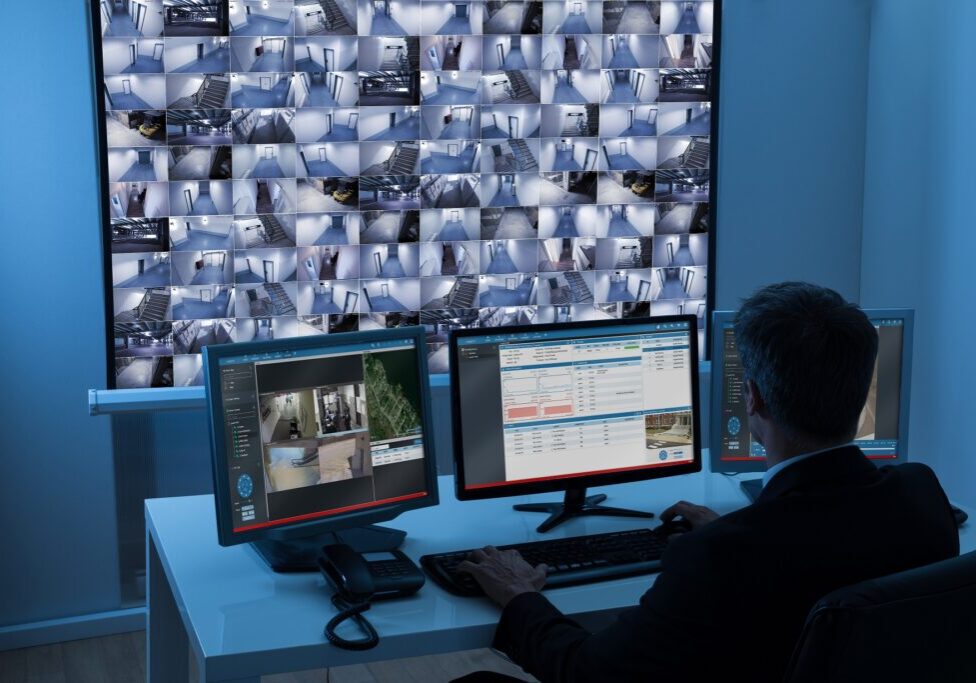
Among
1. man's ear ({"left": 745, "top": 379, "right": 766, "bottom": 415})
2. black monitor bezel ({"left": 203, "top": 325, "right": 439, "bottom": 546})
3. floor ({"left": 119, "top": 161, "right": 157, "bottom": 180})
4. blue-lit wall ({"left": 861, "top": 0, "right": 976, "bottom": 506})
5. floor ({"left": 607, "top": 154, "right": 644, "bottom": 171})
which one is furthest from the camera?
floor ({"left": 607, "top": 154, "right": 644, "bottom": 171})

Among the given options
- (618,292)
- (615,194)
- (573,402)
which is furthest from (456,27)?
(573,402)

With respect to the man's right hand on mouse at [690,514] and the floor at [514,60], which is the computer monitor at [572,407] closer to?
the man's right hand on mouse at [690,514]

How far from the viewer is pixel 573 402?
2322 mm

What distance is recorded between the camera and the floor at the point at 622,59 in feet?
12.1

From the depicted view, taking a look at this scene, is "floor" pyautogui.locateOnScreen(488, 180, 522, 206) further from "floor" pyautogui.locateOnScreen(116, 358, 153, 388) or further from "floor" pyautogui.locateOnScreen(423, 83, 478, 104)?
"floor" pyautogui.locateOnScreen(116, 358, 153, 388)

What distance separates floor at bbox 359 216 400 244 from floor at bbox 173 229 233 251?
0.42 meters

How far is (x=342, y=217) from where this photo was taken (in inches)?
137

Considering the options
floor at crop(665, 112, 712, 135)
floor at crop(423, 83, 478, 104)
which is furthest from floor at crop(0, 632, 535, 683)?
floor at crop(665, 112, 712, 135)

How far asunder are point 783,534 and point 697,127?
2.61 meters

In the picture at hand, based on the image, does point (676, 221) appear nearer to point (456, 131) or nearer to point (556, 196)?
point (556, 196)

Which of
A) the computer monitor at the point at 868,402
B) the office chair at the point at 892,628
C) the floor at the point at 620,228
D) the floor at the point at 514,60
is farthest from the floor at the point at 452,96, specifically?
the office chair at the point at 892,628

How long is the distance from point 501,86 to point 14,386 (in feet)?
5.80

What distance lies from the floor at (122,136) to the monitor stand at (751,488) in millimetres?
1981

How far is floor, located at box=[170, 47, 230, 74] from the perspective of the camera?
10.8 feet
